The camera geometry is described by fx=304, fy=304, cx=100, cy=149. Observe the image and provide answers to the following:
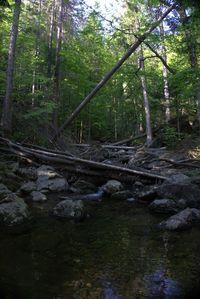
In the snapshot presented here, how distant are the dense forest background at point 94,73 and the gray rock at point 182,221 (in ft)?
14.7

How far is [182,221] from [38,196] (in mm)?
4460

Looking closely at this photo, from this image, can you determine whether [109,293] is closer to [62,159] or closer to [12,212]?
[12,212]

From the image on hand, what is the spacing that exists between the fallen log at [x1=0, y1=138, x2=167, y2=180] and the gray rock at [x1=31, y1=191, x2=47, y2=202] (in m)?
2.33

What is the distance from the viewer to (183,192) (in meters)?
9.12

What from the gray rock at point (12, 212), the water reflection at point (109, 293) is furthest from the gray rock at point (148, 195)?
the water reflection at point (109, 293)

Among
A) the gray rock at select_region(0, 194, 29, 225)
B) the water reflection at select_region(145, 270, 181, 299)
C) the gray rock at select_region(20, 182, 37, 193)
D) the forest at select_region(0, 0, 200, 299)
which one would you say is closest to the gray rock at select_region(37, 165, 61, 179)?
the forest at select_region(0, 0, 200, 299)

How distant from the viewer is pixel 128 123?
31.4 metres

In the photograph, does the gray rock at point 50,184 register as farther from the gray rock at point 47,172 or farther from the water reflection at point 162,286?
the water reflection at point 162,286

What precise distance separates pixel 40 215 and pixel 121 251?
2.86 meters

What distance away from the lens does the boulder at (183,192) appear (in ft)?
29.1

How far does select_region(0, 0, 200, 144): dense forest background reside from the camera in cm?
1388

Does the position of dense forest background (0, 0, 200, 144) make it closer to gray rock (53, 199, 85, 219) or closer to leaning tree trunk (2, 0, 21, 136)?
leaning tree trunk (2, 0, 21, 136)

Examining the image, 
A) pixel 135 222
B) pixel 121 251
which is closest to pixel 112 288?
pixel 121 251

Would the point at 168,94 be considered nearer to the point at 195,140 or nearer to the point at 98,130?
the point at 195,140
